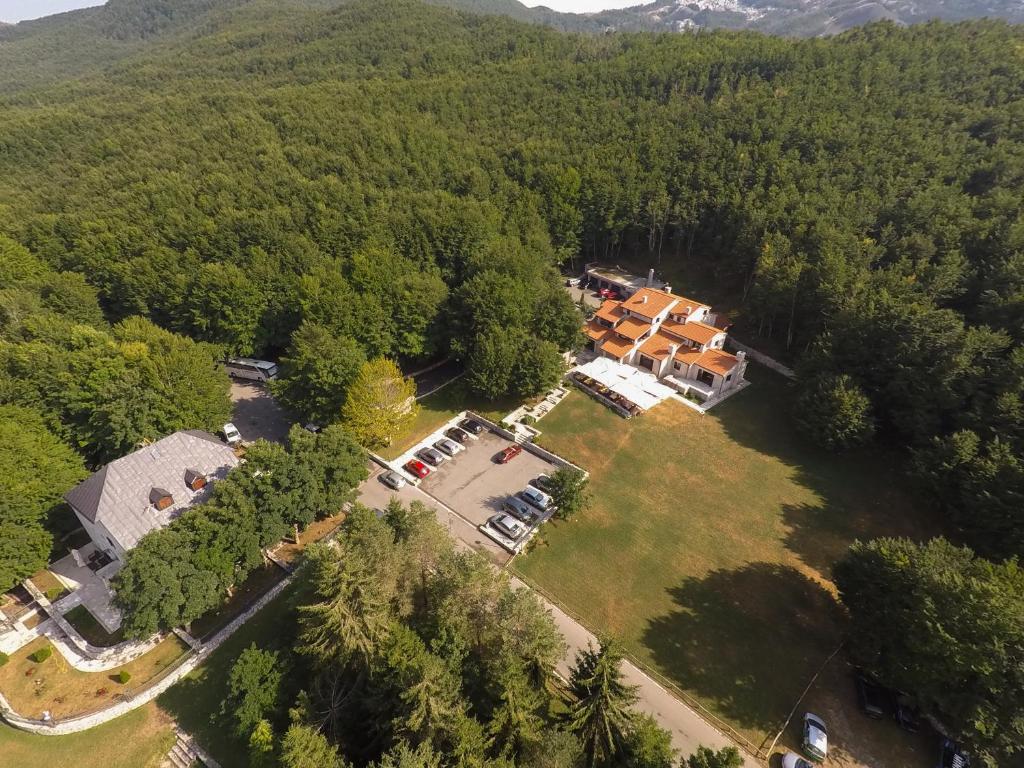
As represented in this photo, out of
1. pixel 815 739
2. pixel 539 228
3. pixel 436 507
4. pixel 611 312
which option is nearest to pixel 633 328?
pixel 611 312

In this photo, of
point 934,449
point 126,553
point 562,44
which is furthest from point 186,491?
point 562,44

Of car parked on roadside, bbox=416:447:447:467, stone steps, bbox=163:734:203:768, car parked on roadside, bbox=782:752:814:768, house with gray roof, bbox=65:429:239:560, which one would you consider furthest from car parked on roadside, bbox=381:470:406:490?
car parked on roadside, bbox=782:752:814:768

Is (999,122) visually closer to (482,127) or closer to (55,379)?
(482,127)

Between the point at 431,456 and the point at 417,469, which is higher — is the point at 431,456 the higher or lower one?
the lower one

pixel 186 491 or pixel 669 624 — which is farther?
pixel 186 491

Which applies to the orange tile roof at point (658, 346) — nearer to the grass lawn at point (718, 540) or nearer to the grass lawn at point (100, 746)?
the grass lawn at point (718, 540)

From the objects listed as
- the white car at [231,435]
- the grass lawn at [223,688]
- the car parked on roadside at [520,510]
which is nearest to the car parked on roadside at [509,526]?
the car parked on roadside at [520,510]

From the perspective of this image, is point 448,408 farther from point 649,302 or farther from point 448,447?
point 649,302

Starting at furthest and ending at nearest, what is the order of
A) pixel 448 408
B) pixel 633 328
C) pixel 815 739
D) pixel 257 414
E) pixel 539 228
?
pixel 539 228, pixel 633 328, pixel 257 414, pixel 448 408, pixel 815 739
